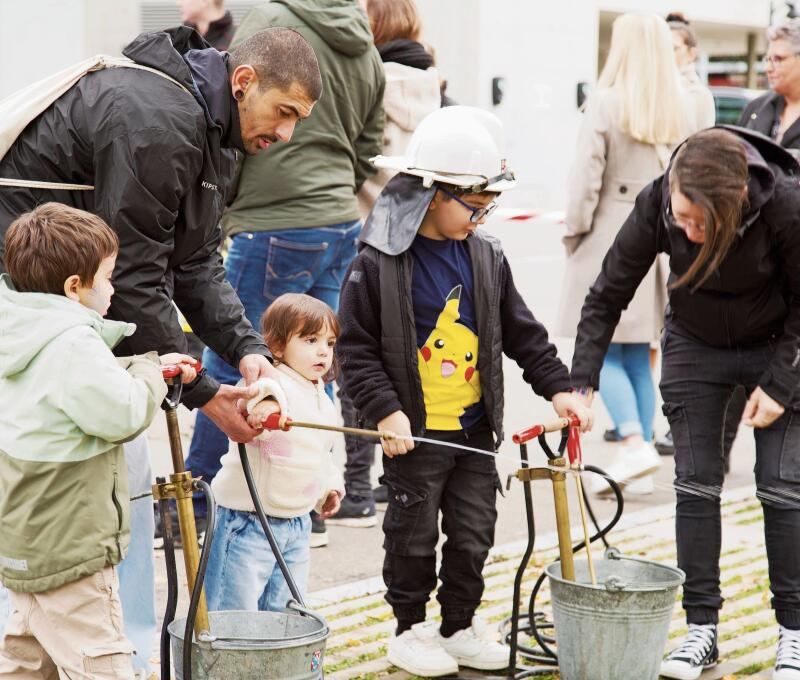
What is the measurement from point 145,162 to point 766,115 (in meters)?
4.01

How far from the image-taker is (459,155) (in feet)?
13.8

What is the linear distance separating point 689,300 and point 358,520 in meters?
2.09

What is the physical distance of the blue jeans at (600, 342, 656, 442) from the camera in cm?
684

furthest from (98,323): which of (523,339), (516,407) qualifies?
(516,407)

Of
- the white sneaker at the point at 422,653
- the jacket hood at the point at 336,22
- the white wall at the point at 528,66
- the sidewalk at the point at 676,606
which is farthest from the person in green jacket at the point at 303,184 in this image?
the white wall at the point at 528,66

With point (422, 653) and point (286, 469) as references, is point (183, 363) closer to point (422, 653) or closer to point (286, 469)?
point (286, 469)

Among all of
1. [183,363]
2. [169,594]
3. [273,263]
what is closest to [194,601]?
[169,594]

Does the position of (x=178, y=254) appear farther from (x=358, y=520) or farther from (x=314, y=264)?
(x=358, y=520)

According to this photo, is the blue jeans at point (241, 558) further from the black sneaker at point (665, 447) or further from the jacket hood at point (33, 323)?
the black sneaker at point (665, 447)

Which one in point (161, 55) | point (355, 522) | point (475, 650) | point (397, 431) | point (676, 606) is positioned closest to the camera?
point (161, 55)

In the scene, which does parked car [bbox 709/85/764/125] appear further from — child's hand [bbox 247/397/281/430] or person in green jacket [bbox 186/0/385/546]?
child's hand [bbox 247/397/281/430]

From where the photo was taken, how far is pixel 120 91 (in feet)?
11.2

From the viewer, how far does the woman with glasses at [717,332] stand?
4.10m

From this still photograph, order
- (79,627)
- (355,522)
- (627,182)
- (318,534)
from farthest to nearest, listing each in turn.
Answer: (627,182)
(355,522)
(318,534)
(79,627)
